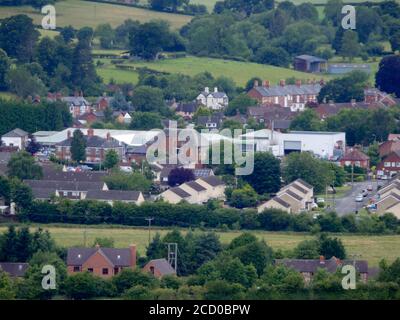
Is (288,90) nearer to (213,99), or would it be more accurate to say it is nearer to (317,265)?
(213,99)

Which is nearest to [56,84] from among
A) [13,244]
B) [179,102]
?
[179,102]

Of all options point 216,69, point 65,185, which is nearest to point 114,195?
point 65,185

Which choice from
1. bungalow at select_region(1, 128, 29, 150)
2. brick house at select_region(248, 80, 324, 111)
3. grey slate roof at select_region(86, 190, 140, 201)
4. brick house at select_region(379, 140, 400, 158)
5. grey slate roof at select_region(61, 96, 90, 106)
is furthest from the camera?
brick house at select_region(248, 80, 324, 111)

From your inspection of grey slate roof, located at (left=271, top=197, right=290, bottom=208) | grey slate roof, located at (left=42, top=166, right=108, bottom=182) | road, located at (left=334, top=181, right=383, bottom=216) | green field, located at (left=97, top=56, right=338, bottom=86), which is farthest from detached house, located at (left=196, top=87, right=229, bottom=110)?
grey slate roof, located at (left=271, top=197, right=290, bottom=208)

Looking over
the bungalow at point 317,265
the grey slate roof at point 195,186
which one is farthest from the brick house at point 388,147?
the bungalow at point 317,265

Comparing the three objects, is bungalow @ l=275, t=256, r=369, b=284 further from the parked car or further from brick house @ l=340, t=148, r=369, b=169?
brick house @ l=340, t=148, r=369, b=169
